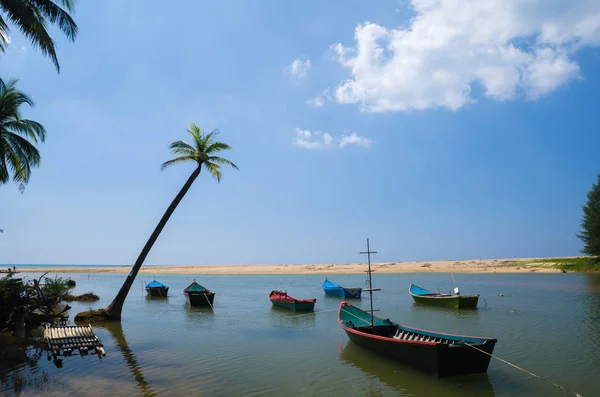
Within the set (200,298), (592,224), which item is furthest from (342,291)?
A: (592,224)

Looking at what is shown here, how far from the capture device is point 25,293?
18.1 metres

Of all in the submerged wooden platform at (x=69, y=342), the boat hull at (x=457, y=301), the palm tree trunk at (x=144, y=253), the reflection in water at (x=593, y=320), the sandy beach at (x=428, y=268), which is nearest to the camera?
the submerged wooden platform at (x=69, y=342)

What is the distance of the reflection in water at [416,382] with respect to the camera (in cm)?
1095

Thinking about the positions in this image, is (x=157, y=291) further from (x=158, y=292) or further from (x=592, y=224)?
(x=592, y=224)

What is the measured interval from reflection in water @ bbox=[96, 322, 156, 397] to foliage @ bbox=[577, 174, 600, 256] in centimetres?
6576

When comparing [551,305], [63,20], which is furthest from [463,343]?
[551,305]

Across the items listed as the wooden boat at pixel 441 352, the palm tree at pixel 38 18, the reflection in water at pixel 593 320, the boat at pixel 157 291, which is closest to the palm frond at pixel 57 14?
the palm tree at pixel 38 18

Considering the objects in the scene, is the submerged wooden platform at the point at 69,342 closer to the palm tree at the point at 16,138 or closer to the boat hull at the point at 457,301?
the palm tree at the point at 16,138

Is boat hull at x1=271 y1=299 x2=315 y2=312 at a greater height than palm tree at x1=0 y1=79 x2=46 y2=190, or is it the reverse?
palm tree at x1=0 y1=79 x2=46 y2=190

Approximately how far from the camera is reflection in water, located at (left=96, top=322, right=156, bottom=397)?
11.3 m

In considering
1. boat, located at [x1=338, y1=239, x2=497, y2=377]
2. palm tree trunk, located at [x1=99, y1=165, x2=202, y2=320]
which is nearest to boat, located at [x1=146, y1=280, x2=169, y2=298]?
palm tree trunk, located at [x1=99, y1=165, x2=202, y2=320]

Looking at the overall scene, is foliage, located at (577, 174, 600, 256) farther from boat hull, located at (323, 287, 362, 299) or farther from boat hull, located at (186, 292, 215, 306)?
boat hull, located at (186, 292, 215, 306)

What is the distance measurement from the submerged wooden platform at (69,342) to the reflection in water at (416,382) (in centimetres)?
979

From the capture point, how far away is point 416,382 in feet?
38.4
